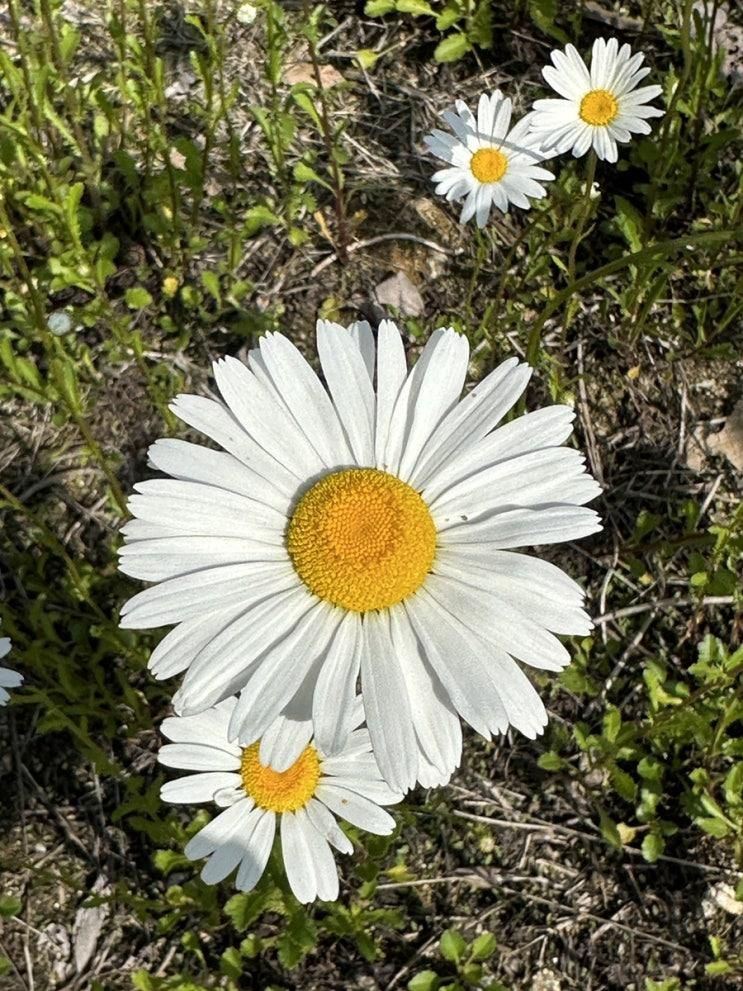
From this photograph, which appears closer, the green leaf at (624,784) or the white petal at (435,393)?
the white petal at (435,393)

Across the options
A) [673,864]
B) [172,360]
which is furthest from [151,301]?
[673,864]

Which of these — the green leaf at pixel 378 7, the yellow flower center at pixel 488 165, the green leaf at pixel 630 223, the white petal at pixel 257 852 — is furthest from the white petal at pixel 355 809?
the green leaf at pixel 378 7

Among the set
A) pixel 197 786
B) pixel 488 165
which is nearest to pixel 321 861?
pixel 197 786

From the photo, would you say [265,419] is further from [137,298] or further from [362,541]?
[137,298]

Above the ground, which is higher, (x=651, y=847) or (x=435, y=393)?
(x=435, y=393)

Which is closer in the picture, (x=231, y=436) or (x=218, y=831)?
(x=231, y=436)

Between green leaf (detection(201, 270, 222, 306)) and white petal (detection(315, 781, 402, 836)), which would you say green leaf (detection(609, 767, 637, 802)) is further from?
green leaf (detection(201, 270, 222, 306))

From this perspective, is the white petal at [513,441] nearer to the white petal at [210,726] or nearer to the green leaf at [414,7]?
the white petal at [210,726]
